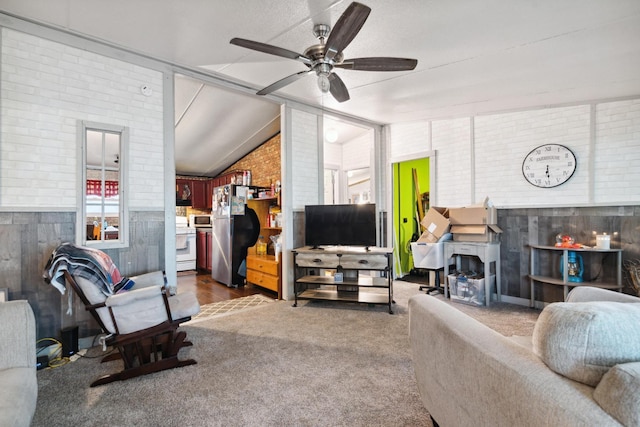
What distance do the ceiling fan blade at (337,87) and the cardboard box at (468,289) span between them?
9.20ft

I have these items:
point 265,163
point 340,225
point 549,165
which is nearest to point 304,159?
point 340,225

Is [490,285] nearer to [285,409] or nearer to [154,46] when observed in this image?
[285,409]

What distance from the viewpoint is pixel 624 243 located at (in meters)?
3.50

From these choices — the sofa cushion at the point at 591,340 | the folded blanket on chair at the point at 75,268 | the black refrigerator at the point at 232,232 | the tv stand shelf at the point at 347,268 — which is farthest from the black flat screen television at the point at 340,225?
the sofa cushion at the point at 591,340

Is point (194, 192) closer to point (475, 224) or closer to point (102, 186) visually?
point (102, 186)

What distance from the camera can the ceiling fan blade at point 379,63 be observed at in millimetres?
2385

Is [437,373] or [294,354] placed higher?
[437,373]

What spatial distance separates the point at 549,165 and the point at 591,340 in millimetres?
3951

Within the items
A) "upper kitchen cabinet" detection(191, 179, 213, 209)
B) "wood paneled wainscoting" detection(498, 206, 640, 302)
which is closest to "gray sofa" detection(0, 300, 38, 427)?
"wood paneled wainscoting" detection(498, 206, 640, 302)

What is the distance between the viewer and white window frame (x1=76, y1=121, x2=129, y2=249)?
2777 mm

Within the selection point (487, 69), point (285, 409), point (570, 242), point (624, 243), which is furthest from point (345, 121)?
point (285, 409)

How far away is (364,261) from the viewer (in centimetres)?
380

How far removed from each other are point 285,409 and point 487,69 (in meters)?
3.65

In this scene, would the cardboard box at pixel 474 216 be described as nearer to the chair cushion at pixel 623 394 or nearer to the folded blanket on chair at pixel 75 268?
the chair cushion at pixel 623 394
